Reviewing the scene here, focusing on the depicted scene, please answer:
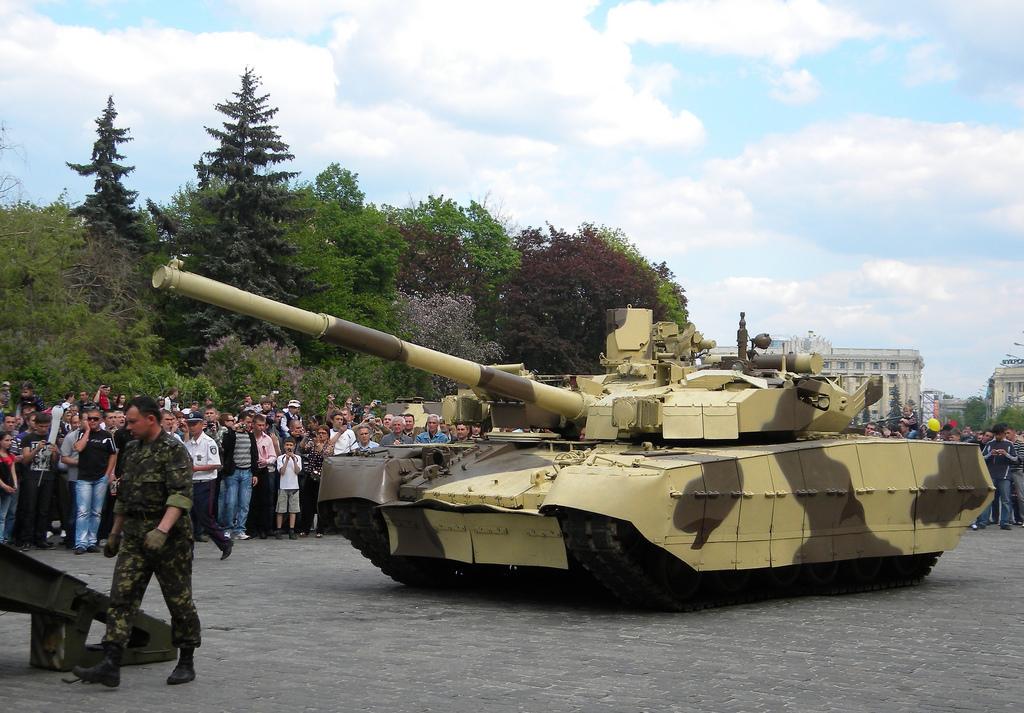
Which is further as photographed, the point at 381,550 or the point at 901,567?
the point at 901,567

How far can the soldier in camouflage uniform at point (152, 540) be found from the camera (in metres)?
8.47

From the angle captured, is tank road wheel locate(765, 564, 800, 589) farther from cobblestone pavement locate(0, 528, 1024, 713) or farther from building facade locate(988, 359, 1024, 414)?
building facade locate(988, 359, 1024, 414)

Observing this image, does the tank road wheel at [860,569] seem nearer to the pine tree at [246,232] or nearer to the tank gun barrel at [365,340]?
the tank gun barrel at [365,340]

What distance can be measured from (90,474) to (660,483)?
840cm

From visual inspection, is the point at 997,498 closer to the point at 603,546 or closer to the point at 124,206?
the point at 603,546

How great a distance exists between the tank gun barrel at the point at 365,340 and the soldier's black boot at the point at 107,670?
3.29 m

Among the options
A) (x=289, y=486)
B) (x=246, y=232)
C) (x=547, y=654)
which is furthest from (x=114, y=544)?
(x=246, y=232)

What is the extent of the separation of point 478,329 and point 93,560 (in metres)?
40.3

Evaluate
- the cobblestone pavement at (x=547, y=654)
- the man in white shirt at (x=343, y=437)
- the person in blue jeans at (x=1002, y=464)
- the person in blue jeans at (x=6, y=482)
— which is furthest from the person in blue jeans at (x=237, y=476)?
the person in blue jeans at (x=1002, y=464)

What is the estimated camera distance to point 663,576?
1228cm

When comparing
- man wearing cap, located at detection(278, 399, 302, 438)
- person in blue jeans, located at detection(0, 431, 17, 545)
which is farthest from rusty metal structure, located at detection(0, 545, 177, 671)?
man wearing cap, located at detection(278, 399, 302, 438)

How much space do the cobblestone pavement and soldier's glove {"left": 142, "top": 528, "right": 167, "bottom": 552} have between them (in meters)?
0.89

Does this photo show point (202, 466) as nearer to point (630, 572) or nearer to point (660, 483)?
point (630, 572)

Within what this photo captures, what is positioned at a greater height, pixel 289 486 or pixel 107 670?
pixel 289 486
